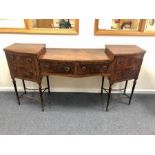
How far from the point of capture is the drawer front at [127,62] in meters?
1.74

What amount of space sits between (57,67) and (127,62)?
822 mm

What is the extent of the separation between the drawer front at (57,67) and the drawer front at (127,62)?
20.9 inches

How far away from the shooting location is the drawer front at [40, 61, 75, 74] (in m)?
1.71

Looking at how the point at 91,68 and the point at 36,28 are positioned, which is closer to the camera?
the point at 91,68

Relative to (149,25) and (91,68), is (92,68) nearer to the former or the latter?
(91,68)

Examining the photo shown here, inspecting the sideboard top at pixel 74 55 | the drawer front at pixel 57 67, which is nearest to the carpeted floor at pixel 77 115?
the drawer front at pixel 57 67

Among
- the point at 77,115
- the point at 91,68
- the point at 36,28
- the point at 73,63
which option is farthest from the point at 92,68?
the point at 36,28

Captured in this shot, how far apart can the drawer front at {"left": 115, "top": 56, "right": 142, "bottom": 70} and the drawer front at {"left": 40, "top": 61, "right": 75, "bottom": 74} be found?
0.53 meters

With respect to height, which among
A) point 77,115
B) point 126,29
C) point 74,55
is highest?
point 126,29

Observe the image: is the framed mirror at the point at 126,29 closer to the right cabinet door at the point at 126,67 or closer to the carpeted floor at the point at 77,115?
the right cabinet door at the point at 126,67

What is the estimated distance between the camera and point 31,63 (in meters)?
1.73

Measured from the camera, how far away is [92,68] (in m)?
1.73
